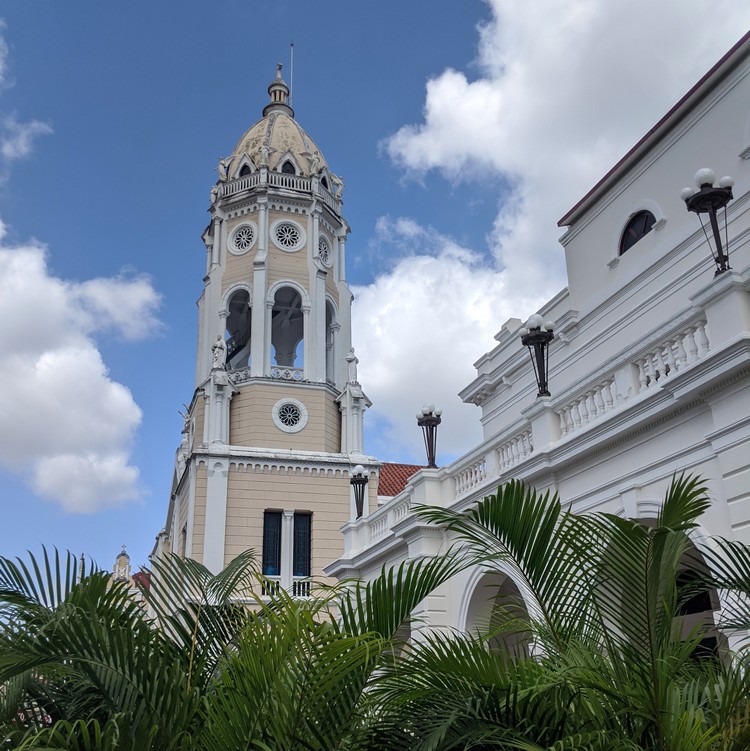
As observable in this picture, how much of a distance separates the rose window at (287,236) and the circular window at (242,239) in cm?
109

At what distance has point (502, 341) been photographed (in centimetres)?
2244

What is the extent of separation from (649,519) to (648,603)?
560 centimetres

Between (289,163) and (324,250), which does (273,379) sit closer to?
(324,250)

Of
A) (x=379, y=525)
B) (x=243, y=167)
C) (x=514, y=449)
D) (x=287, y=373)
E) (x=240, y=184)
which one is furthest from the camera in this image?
(x=243, y=167)

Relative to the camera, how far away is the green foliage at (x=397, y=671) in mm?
4559

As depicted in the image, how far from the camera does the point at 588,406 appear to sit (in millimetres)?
11641

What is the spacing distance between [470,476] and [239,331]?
25.2 metres

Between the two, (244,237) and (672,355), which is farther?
(244,237)

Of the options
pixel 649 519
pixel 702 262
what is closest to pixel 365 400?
pixel 702 262

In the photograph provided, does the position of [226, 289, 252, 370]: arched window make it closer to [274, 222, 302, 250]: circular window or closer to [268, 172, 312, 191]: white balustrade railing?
[274, 222, 302, 250]: circular window

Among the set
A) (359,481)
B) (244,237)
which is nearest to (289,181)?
(244,237)

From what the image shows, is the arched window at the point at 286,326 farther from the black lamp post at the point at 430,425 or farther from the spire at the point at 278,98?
the black lamp post at the point at 430,425

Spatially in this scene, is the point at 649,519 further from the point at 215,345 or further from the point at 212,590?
the point at 215,345

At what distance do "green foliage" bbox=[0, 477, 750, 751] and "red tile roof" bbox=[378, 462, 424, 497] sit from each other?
31.4m
